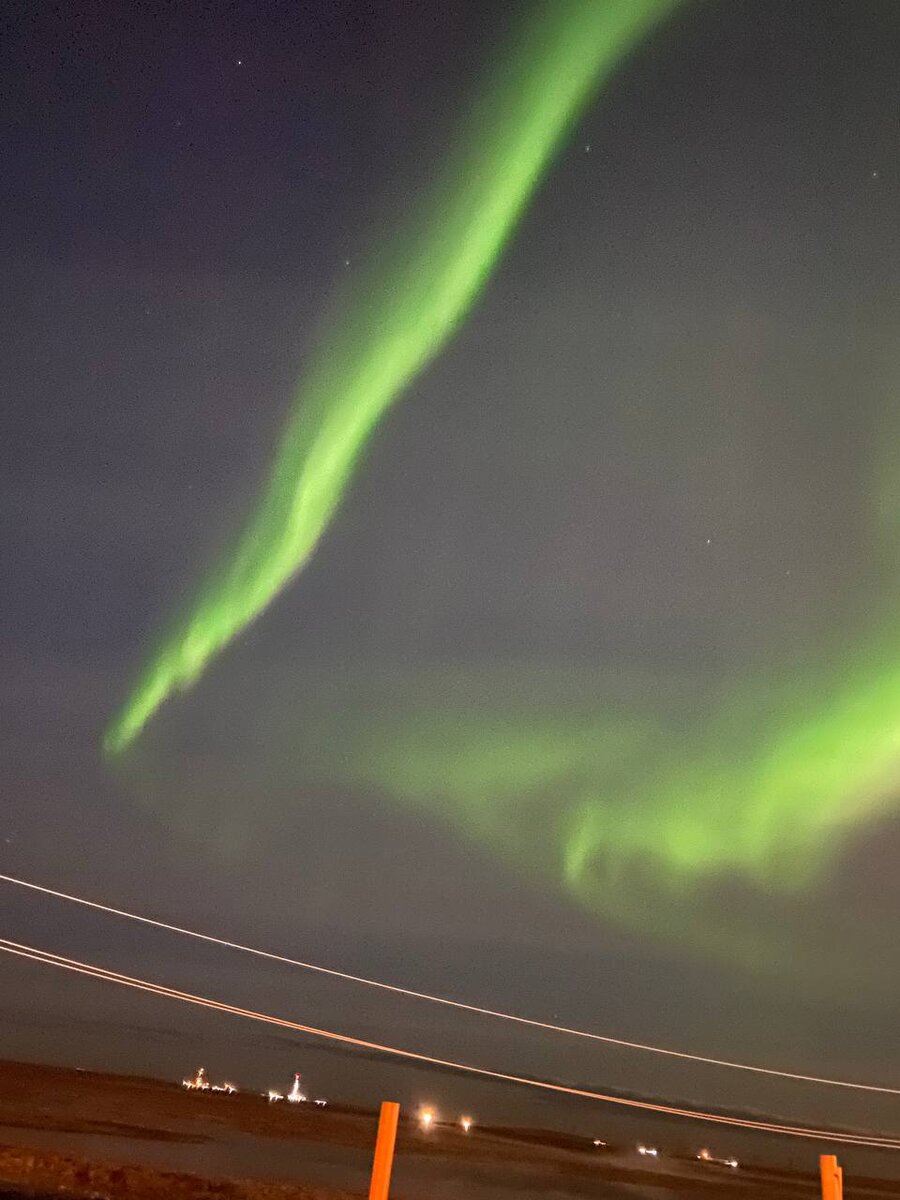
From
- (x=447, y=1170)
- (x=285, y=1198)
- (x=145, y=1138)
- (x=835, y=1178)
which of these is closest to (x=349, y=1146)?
(x=447, y=1170)

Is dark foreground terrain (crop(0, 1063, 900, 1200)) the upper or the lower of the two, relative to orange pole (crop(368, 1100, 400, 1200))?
upper

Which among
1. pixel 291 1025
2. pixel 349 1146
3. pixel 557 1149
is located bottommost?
pixel 291 1025

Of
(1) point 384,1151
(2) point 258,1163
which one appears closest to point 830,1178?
(1) point 384,1151

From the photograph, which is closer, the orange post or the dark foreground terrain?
the orange post

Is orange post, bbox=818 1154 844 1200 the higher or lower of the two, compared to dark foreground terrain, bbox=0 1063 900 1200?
lower

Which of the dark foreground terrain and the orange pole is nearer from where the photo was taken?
the orange pole

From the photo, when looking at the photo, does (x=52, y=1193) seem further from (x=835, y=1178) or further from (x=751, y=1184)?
(x=751, y=1184)

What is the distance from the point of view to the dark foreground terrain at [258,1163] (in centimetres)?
2005

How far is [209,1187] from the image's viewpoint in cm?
2025

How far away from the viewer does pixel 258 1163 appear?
112ft

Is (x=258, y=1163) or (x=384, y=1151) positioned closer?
(x=384, y=1151)

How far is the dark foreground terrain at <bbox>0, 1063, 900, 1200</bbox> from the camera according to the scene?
20047mm

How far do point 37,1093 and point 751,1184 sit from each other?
43.6 m

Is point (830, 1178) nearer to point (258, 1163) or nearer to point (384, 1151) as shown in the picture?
point (384, 1151)
